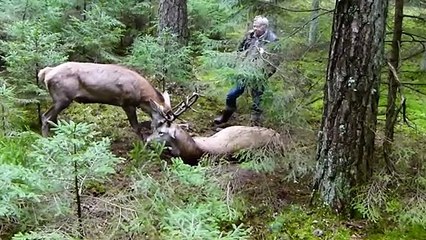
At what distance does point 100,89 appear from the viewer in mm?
6699

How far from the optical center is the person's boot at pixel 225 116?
25.7ft

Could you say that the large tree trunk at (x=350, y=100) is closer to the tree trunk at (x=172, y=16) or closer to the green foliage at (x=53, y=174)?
the green foliage at (x=53, y=174)

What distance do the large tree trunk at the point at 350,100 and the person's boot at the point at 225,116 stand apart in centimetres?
272

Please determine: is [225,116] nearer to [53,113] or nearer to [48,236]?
[53,113]

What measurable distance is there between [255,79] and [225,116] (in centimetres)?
206

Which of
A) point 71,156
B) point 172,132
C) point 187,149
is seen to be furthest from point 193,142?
point 71,156

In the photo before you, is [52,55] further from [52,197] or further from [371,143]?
[371,143]

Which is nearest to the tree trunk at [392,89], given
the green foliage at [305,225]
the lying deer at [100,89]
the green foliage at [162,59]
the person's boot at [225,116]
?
the green foliage at [305,225]

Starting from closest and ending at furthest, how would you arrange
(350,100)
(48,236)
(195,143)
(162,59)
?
(48,236) < (350,100) < (195,143) < (162,59)

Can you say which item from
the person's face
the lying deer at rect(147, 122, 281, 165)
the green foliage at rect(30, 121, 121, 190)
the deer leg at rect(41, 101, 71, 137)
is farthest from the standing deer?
the green foliage at rect(30, 121, 121, 190)

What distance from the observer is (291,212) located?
5.27m

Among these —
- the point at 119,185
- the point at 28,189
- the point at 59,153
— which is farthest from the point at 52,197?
the point at 119,185

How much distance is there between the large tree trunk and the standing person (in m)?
1.04

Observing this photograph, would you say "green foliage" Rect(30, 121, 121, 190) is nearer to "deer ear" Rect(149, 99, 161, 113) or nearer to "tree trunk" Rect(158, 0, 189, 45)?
"deer ear" Rect(149, 99, 161, 113)
